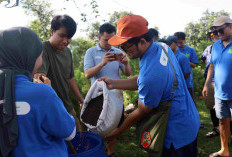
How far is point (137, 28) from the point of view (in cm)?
164

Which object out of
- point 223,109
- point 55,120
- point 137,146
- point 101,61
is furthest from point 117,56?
point 137,146

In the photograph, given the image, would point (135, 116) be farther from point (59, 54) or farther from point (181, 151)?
Result: point (59, 54)

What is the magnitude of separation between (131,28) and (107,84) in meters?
0.76

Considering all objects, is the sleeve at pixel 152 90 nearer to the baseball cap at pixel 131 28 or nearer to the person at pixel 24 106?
the baseball cap at pixel 131 28

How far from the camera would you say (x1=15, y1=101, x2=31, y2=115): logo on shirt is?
3.41 ft

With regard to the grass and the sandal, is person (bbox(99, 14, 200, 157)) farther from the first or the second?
the sandal

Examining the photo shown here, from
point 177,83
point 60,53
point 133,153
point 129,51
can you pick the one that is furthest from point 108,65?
point 133,153

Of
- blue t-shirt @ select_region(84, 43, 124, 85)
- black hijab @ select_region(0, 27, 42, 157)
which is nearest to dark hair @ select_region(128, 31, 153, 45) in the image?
black hijab @ select_region(0, 27, 42, 157)

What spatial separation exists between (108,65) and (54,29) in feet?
3.18

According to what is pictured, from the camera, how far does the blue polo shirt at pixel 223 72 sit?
2863 mm

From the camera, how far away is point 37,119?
1.08 meters

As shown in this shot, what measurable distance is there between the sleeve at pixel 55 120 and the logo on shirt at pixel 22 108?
100 mm

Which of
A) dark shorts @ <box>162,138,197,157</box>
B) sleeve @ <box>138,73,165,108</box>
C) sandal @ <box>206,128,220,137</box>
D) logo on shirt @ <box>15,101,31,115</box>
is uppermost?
logo on shirt @ <box>15,101,31,115</box>

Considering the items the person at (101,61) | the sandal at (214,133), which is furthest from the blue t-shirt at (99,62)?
the sandal at (214,133)
